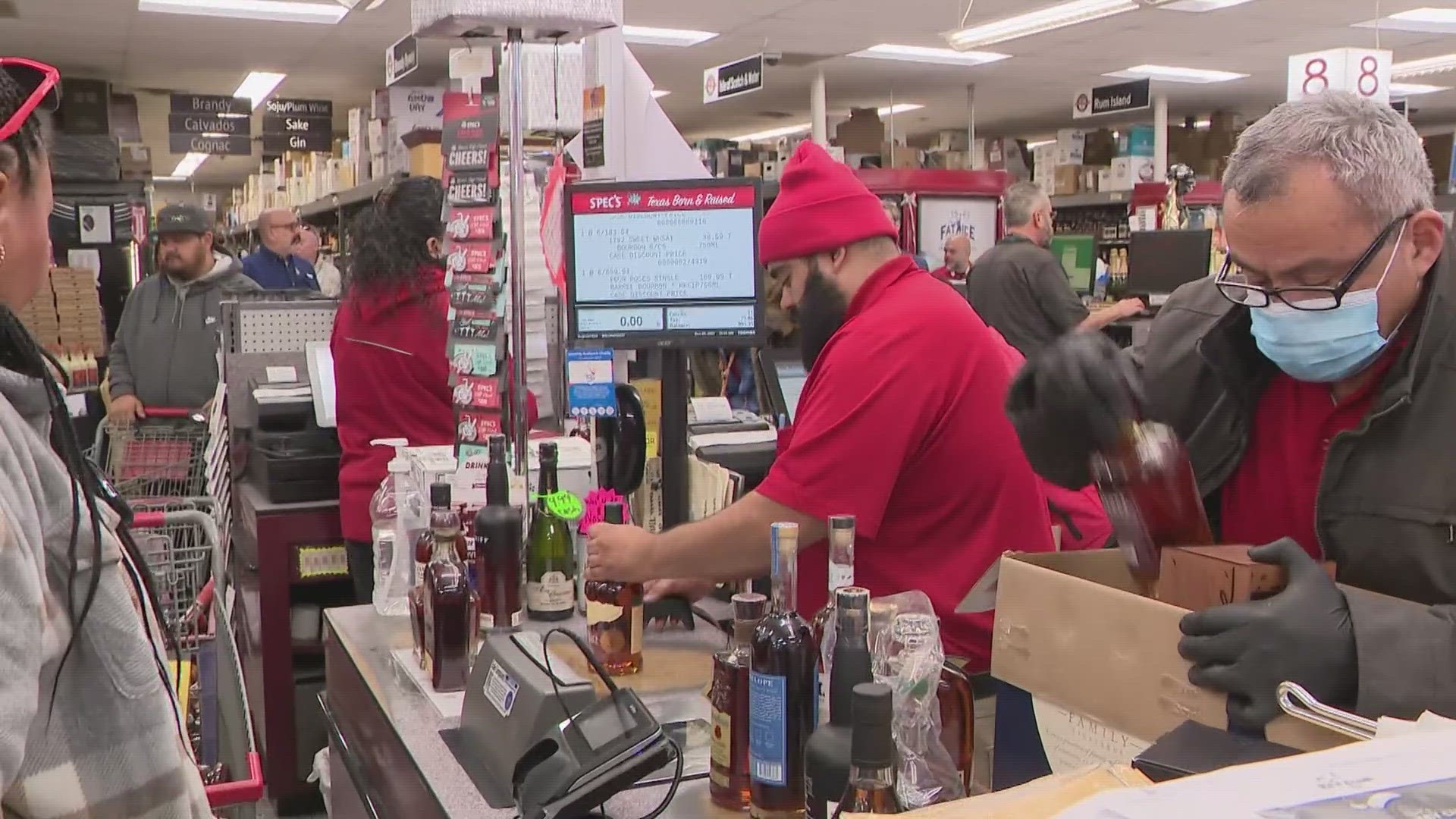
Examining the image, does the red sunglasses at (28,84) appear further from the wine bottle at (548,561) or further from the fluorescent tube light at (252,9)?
the fluorescent tube light at (252,9)

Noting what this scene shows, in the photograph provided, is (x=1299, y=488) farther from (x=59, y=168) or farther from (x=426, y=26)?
(x=59, y=168)

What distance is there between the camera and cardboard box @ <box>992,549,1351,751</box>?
1.20 meters

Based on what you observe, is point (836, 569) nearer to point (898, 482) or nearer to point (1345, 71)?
point (898, 482)

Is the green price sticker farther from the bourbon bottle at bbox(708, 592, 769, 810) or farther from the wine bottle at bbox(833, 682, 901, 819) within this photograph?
the wine bottle at bbox(833, 682, 901, 819)

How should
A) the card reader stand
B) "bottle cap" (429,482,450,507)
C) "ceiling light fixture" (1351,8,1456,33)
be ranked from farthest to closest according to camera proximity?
"ceiling light fixture" (1351,8,1456,33) < "bottle cap" (429,482,450,507) < the card reader stand

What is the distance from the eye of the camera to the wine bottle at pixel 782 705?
150 centimetres

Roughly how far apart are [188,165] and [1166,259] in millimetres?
16585

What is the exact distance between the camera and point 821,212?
2410 mm

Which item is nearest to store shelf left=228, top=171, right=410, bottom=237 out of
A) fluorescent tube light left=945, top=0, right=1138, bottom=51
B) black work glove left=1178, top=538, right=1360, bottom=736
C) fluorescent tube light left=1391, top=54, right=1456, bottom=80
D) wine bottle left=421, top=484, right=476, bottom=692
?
fluorescent tube light left=945, top=0, right=1138, bottom=51

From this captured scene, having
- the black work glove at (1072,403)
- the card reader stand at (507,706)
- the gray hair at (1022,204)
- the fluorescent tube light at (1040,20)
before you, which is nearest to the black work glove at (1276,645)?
the black work glove at (1072,403)

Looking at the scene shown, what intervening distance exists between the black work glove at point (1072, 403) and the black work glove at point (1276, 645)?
0.29 m

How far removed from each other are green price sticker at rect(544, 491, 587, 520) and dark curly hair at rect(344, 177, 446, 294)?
1509 mm

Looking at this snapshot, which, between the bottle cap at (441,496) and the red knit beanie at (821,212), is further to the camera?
the red knit beanie at (821,212)

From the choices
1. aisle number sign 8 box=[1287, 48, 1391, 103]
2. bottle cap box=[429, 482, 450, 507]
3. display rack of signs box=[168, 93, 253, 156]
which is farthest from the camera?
display rack of signs box=[168, 93, 253, 156]
